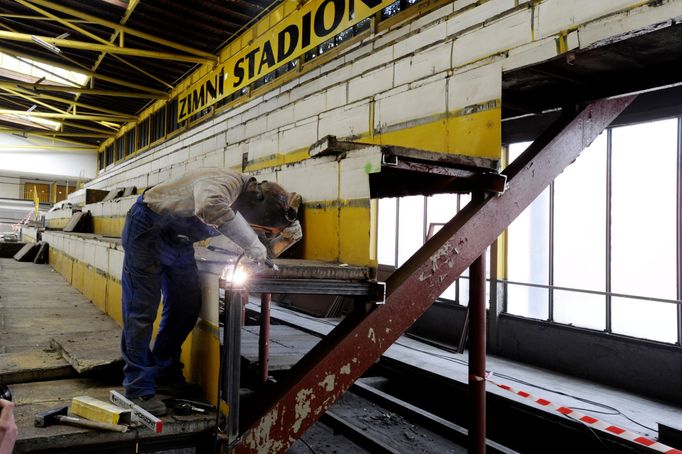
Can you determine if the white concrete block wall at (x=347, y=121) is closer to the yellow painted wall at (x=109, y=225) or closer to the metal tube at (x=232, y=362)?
the metal tube at (x=232, y=362)

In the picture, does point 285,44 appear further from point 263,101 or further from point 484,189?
point 484,189

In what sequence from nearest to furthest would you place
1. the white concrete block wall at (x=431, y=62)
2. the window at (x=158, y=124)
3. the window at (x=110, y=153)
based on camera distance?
the white concrete block wall at (x=431, y=62) → the window at (x=158, y=124) → the window at (x=110, y=153)

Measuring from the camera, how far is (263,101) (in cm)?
831

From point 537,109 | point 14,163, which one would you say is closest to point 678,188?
point 537,109

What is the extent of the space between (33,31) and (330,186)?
10274 mm

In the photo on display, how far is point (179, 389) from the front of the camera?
329 cm

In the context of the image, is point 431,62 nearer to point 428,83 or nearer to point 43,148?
point 428,83

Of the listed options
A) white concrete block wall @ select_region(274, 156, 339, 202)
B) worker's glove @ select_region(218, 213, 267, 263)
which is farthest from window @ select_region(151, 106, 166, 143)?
worker's glove @ select_region(218, 213, 267, 263)

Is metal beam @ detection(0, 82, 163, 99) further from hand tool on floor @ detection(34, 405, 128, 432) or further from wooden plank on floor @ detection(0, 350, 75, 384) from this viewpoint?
hand tool on floor @ detection(34, 405, 128, 432)

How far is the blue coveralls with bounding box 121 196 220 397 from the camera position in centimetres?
308

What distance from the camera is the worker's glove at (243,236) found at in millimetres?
2781

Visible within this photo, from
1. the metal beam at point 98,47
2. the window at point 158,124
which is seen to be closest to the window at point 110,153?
the window at point 158,124

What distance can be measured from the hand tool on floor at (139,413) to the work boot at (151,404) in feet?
0.18

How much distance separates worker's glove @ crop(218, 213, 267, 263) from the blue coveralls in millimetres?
620
